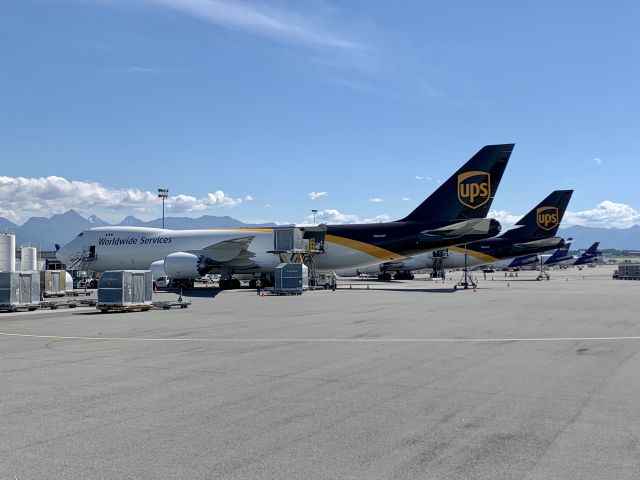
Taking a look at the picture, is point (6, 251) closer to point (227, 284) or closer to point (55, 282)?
point (55, 282)

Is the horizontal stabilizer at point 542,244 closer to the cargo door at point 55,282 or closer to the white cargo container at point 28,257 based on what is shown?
the cargo door at point 55,282

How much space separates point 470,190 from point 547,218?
75.2 ft

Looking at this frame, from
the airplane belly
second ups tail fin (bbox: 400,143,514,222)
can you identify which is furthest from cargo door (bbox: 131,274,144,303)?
second ups tail fin (bbox: 400,143,514,222)

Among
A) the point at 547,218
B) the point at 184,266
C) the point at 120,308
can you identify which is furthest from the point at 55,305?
the point at 547,218

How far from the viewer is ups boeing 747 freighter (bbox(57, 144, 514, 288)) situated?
3725cm

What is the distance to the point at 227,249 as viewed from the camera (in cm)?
3844

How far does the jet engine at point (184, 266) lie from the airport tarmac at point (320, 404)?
21.2 meters

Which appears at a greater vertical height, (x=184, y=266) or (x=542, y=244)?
(x=542, y=244)

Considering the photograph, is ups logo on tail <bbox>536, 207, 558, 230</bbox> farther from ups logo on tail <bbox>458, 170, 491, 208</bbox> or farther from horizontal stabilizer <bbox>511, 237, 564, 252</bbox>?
ups logo on tail <bbox>458, 170, 491, 208</bbox>

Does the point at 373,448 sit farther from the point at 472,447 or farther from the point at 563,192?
the point at 563,192

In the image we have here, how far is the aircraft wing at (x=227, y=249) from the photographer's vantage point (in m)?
37.8

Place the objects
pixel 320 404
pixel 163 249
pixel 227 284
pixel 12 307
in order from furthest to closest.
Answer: pixel 163 249 → pixel 227 284 → pixel 12 307 → pixel 320 404

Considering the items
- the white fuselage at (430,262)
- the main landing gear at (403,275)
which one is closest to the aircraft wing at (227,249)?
the white fuselage at (430,262)

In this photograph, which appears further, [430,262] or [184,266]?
[430,262]
